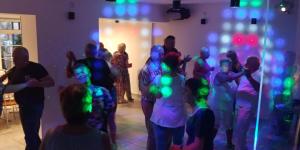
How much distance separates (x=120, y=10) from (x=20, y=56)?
2.44m

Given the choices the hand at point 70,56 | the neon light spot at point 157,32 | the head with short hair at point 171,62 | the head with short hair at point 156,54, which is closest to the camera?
the head with short hair at point 171,62

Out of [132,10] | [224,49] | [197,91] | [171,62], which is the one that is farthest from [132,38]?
[197,91]

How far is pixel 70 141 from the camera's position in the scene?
136 cm

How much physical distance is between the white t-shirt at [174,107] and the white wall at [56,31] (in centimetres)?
217

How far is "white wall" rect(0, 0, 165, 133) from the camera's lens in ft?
12.9

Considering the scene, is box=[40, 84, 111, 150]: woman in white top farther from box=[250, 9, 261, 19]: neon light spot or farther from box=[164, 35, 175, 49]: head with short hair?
box=[250, 9, 261, 19]: neon light spot

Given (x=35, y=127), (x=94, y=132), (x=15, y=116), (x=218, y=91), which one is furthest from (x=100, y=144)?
(x=15, y=116)

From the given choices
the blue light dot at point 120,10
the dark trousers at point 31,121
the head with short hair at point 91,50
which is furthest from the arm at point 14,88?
the blue light dot at point 120,10

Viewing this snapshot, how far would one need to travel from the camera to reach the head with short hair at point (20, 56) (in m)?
2.82

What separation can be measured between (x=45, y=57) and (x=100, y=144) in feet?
9.68

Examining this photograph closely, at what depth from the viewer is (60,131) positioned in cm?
137

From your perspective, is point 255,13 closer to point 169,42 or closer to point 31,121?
point 169,42

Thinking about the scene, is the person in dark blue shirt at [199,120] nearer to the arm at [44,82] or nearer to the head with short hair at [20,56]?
the arm at [44,82]

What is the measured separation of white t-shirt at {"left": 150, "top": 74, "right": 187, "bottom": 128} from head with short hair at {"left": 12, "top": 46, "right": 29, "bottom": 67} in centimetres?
Answer: 130
